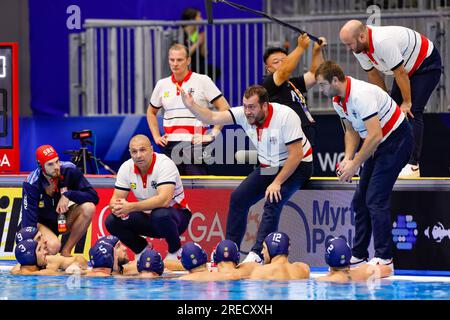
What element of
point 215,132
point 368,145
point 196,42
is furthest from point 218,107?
point 196,42

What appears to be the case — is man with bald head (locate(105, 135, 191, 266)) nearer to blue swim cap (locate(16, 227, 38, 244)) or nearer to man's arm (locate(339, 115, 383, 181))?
blue swim cap (locate(16, 227, 38, 244))

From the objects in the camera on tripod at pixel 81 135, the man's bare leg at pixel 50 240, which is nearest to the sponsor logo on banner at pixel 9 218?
the man's bare leg at pixel 50 240

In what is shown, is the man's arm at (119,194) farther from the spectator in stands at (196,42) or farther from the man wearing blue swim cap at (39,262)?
the spectator in stands at (196,42)

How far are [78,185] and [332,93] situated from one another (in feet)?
10.8

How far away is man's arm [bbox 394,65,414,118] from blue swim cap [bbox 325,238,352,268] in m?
1.66

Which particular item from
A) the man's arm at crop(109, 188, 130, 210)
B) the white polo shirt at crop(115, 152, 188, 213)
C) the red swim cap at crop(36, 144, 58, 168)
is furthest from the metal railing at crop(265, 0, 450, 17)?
the red swim cap at crop(36, 144, 58, 168)

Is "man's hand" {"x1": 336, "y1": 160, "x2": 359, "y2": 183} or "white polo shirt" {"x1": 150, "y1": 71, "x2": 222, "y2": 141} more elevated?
"white polo shirt" {"x1": 150, "y1": 71, "x2": 222, "y2": 141}

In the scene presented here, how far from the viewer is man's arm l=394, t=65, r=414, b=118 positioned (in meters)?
12.4

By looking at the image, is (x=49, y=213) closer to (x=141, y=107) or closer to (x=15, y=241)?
(x=15, y=241)

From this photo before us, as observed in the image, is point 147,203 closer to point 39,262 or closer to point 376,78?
point 39,262

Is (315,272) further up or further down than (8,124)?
further down
